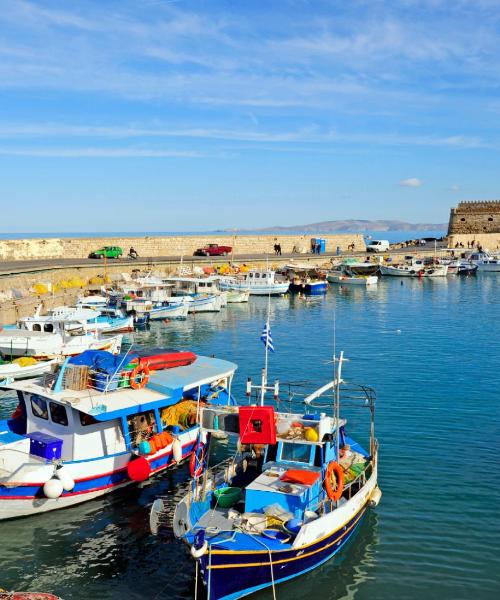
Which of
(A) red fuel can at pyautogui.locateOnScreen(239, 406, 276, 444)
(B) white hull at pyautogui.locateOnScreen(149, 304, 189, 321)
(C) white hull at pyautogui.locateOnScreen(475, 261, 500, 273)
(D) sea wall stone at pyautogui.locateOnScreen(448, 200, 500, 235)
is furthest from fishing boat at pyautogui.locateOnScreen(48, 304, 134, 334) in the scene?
(D) sea wall stone at pyautogui.locateOnScreen(448, 200, 500, 235)

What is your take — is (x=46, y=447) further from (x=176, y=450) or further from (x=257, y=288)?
(x=257, y=288)

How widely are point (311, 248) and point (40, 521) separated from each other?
7376 cm

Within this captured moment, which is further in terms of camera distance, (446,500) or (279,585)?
(446,500)

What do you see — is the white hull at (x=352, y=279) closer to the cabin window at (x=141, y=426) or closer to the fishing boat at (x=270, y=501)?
the cabin window at (x=141, y=426)

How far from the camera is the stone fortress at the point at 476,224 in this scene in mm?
102062

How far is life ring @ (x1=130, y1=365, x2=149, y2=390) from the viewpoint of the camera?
18516 mm

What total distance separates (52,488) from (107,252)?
53821 mm

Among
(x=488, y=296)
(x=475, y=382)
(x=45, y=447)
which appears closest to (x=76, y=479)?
(x=45, y=447)

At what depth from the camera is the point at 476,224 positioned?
343 ft

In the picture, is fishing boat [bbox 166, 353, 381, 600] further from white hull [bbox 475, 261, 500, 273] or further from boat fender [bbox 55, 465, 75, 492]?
white hull [bbox 475, 261, 500, 273]

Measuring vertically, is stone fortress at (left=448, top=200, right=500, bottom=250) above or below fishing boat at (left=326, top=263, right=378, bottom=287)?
above

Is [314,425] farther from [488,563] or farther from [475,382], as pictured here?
[475,382]

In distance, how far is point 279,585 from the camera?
1282 cm

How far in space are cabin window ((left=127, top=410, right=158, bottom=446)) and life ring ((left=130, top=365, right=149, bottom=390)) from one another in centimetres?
86
